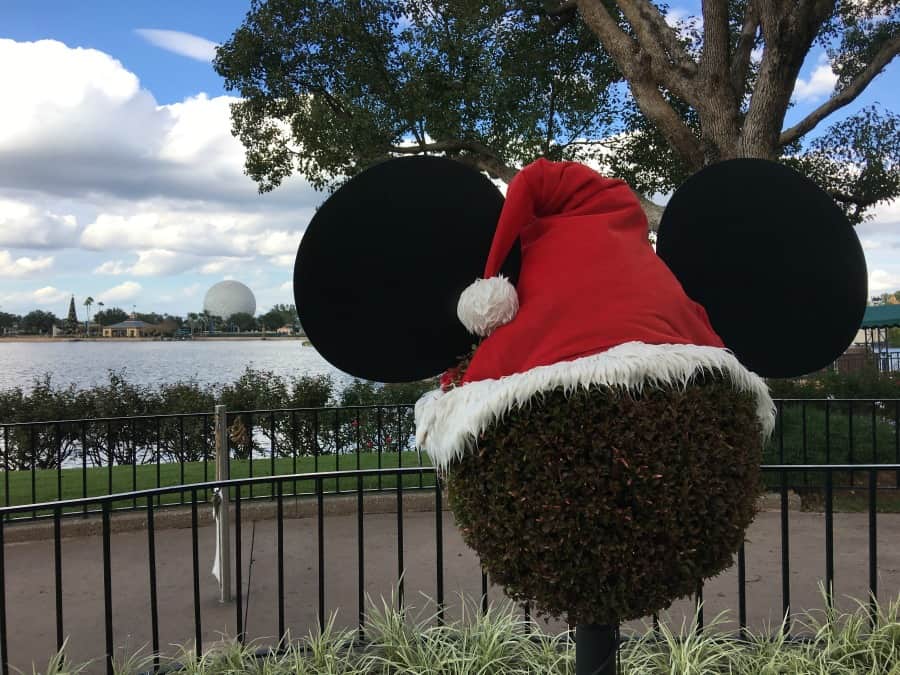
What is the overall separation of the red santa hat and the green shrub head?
0.22 ft

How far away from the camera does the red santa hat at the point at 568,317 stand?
2.16m

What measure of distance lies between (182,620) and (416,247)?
345 cm

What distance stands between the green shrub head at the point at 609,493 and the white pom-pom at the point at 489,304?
34cm

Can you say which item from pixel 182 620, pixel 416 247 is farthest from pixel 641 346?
pixel 182 620

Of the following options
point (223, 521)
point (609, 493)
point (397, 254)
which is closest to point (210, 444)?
point (223, 521)

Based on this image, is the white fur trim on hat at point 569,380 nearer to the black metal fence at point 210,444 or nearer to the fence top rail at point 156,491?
the fence top rail at point 156,491

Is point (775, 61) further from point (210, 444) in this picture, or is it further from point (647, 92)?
point (210, 444)

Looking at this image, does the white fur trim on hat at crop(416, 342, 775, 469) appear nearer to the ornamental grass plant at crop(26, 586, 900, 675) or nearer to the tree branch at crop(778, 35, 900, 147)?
the ornamental grass plant at crop(26, 586, 900, 675)

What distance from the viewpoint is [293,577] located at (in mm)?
5484

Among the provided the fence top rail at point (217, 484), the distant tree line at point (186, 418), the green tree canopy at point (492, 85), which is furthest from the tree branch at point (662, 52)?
the fence top rail at point (217, 484)

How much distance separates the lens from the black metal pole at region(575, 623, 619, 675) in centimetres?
273

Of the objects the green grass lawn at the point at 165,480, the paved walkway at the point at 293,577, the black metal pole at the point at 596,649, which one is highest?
the black metal pole at the point at 596,649

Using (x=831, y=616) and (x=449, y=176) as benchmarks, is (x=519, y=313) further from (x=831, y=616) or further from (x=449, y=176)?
(x=831, y=616)

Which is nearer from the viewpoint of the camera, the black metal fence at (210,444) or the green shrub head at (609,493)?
the green shrub head at (609,493)
